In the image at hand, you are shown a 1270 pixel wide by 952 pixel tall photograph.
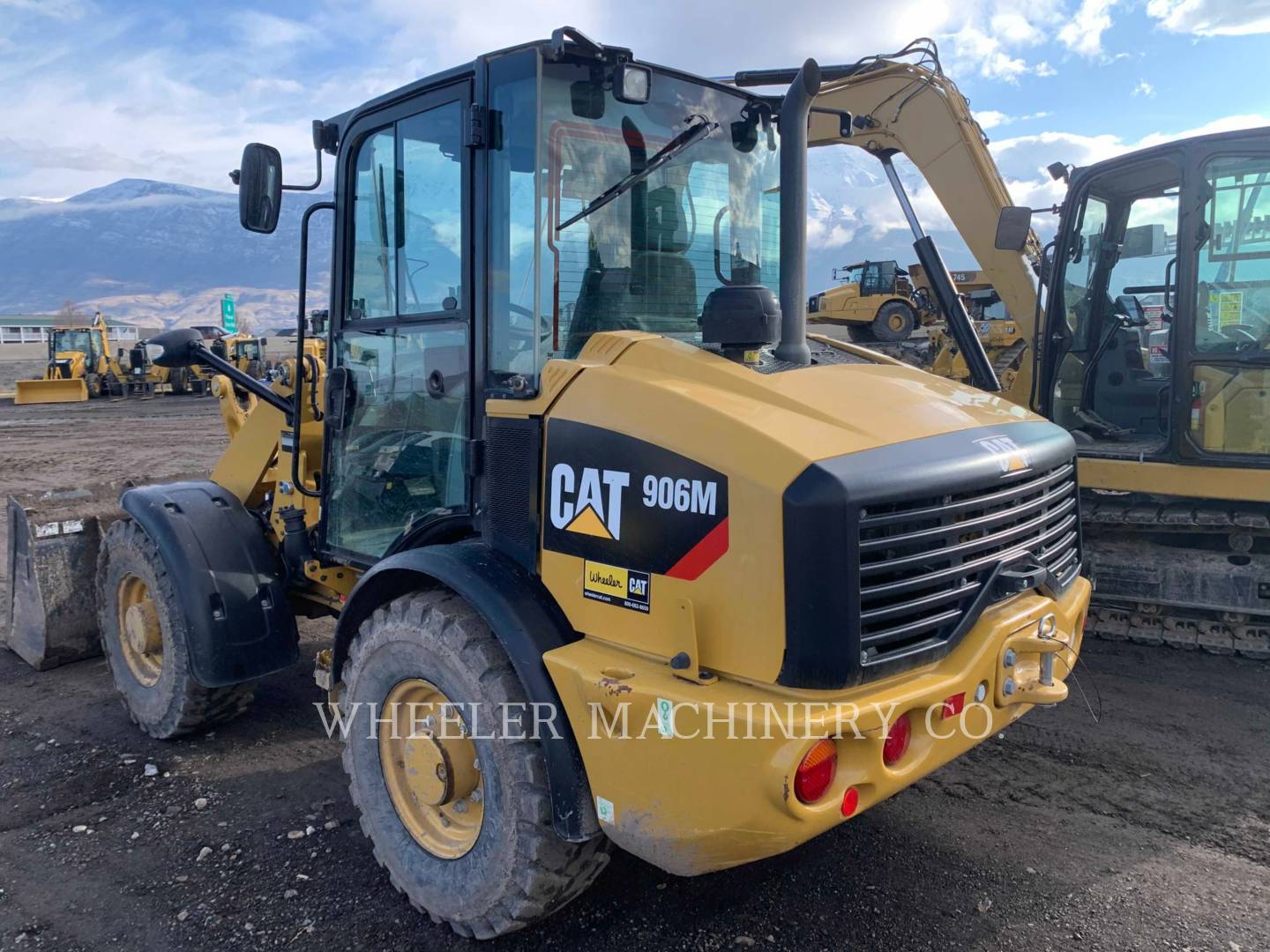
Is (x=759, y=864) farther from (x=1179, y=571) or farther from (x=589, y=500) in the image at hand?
(x=1179, y=571)

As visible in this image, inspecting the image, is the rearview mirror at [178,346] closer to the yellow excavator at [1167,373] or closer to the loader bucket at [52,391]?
the yellow excavator at [1167,373]

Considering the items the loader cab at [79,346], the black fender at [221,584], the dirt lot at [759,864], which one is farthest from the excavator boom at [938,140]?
the loader cab at [79,346]

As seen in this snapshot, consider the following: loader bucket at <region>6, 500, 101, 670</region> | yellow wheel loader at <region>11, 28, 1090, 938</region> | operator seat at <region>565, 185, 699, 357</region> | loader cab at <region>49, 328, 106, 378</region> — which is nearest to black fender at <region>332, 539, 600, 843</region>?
yellow wheel loader at <region>11, 28, 1090, 938</region>

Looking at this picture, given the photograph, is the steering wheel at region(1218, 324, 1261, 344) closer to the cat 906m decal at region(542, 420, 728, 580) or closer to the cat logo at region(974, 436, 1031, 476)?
the cat logo at region(974, 436, 1031, 476)

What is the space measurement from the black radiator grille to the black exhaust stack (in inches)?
29.9

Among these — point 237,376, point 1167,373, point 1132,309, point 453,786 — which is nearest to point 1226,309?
point 1167,373

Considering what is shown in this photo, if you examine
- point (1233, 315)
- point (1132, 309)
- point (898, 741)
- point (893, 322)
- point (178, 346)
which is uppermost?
point (893, 322)

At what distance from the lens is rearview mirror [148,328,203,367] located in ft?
12.6

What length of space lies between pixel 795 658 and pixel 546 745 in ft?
2.48

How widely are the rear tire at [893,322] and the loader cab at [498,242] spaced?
19469 mm

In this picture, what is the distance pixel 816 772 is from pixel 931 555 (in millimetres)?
647

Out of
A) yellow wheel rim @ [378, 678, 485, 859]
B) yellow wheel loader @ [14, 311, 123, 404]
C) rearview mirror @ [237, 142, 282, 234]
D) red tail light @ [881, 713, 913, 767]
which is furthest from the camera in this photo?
yellow wheel loader @ [14, 311, 123, 404]

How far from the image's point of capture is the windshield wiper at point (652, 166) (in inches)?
113

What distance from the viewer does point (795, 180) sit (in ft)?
8.67
